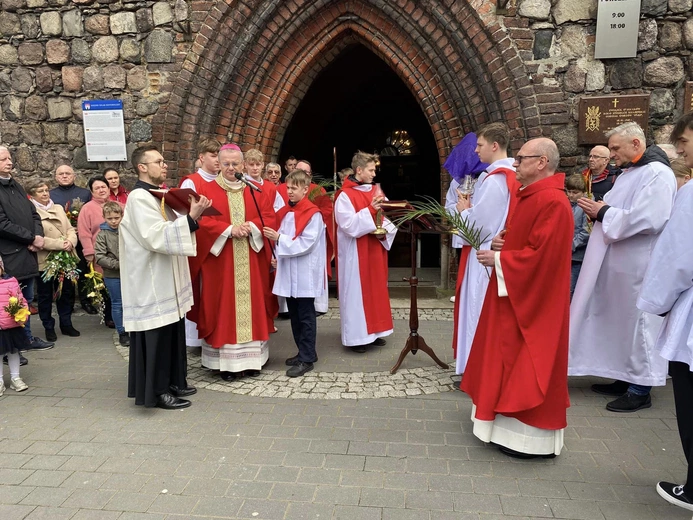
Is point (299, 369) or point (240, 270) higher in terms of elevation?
point (240, 270)

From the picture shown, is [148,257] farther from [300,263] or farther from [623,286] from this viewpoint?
[623,286]

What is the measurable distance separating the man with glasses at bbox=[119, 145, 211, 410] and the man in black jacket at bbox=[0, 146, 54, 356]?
204cm

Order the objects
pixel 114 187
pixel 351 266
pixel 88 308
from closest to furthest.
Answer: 1. pixel 351 266
2. pixel 114 187
3. pixel 88 308

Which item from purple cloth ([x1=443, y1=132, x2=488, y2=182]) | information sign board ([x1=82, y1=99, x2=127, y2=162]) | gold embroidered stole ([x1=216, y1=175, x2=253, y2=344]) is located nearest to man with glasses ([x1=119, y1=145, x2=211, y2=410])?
gold embroidered stole ([x1=216, y1=175, x2=253, y2=344])

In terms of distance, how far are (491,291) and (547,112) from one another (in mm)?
4100

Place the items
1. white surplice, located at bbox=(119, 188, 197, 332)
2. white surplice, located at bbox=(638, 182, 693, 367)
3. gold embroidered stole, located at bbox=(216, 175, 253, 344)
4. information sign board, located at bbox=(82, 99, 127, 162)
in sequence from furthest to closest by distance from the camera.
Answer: information sign board, located at bbox=(82, 99, 127, 162), gold embroidered stole, located at bbox=(216, 175, 253, 344), white surplice, located at bbox=(119, 188, 197, 332), white surplice, located at bbox=(638, 182, 693, 367)

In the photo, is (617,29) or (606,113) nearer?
(617,29)

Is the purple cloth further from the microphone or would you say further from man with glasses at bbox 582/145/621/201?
the microphone

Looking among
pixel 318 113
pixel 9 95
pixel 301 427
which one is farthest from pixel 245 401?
pixel 318 113

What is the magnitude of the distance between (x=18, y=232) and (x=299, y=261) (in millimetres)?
3071

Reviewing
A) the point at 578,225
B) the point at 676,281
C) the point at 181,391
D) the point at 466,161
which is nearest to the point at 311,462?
the point at 181,391

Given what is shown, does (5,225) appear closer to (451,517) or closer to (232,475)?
(232,475)

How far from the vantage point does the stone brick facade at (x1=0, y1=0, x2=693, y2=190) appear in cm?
632

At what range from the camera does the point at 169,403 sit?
4.10 meters
